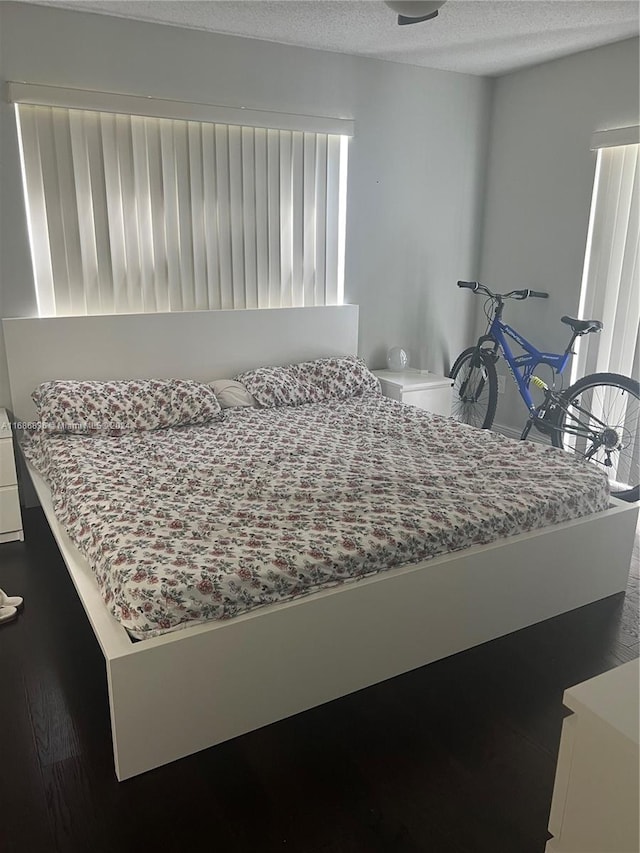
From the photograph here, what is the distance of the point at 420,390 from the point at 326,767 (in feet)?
8.92

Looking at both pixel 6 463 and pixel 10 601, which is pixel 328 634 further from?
pixel 6 463

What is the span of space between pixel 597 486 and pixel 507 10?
7.63 ft

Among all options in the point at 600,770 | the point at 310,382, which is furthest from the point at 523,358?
the point at 600,770

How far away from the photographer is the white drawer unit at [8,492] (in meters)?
3.06

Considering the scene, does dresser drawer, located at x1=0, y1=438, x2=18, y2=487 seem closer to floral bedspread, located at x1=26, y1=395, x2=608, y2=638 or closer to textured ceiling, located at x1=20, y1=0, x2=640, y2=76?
floral bedspread, located at x1=26, y1=395, x2=608, y2=638

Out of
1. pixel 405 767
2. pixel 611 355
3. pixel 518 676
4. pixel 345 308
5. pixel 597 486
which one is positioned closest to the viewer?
pixel 405 767

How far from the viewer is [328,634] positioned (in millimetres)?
2000

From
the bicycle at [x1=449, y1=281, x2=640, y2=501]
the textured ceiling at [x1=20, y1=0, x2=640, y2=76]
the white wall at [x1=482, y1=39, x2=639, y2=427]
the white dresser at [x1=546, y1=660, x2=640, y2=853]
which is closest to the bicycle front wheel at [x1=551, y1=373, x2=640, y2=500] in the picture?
the bicycle at [x1=449, y1=281, x2=640, y2=501]

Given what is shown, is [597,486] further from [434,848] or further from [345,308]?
[345,308]

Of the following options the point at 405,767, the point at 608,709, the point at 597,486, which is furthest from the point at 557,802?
the point at 597,486

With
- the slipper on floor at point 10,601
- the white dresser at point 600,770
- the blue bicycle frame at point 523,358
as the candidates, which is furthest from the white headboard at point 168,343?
the white dresser at point 600,770

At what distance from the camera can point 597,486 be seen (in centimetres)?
264

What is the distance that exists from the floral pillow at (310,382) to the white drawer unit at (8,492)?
129 centimetres

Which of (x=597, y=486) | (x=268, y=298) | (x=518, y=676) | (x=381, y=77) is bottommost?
(x=518, y=676)
